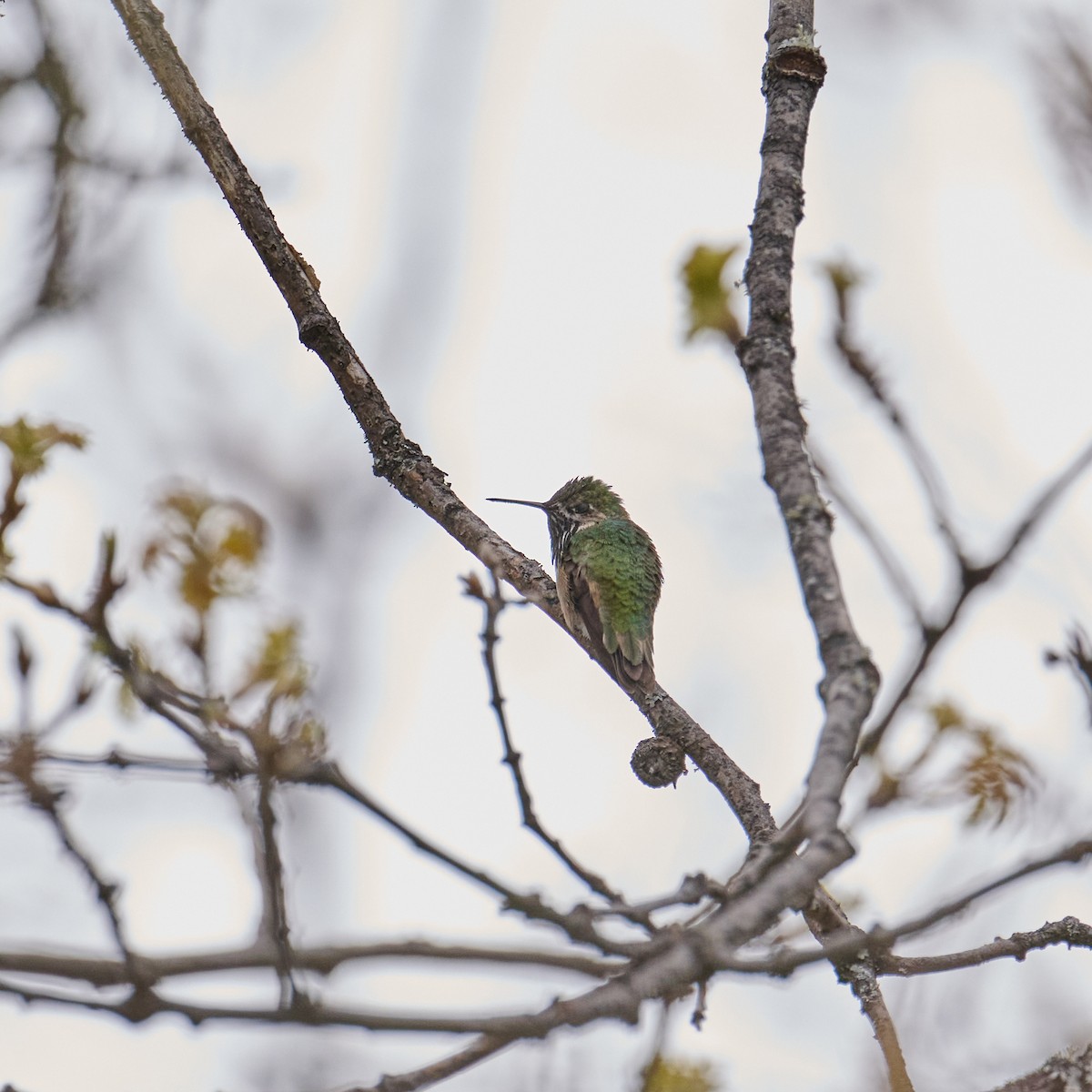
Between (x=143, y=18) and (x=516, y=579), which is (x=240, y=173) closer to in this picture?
(x=143, y=18)

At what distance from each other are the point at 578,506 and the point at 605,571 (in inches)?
49.9

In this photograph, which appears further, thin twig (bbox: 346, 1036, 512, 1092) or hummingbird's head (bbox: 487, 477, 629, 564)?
hummingbird's head (bbox: 487, 477, 629, 564)

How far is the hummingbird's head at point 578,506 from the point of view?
29.7 ft

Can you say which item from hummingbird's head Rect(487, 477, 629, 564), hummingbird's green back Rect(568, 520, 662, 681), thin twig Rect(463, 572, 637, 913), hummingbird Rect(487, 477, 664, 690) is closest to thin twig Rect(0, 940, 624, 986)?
thin twig Rect(463, 572, 637, 913)

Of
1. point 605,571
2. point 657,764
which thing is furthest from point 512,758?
point 605,571

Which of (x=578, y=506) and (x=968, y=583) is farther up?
(x=578, y=506)

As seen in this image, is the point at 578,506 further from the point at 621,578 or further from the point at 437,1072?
the point at 437,1072

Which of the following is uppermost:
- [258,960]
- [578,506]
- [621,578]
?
[578,506]

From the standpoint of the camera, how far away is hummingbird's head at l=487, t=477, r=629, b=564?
906cm

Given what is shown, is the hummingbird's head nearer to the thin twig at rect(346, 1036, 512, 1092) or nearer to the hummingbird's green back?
the hummingbird's green back

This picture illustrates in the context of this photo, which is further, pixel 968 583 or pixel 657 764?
pixel 657 764

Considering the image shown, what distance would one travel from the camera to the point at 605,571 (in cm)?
799

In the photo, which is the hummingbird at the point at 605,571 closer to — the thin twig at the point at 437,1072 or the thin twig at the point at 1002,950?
the thin twig at the point at 1002,950

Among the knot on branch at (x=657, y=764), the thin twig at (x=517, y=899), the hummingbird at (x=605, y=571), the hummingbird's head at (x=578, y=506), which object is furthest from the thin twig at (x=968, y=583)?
the hummingbird's head at (x=578, y=506)
